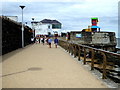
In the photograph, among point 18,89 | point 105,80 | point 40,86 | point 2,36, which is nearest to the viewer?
point 18,89

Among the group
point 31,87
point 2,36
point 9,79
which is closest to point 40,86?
point 31,87

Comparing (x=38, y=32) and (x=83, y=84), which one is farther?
(x=38, y=32)

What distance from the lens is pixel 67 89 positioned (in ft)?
15.5

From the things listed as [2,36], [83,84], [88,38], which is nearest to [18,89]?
[83,84]

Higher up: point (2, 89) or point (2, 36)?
point (2, 36)

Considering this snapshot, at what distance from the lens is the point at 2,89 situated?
15.4ft

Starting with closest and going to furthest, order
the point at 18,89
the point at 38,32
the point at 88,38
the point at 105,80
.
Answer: the point at 18,89 < the point at 105,80 < the point at 88,38 < the point at 38,32

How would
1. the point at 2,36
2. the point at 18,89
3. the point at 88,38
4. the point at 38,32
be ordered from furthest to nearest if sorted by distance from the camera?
the point at 38,32
the point at 88,38
the point at 2,36
the point at 18,89

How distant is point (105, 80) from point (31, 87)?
7.77ft

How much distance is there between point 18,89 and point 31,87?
37cm

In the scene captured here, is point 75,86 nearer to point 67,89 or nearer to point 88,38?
point 67,89

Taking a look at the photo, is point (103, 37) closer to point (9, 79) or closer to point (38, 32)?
point (9, 79)

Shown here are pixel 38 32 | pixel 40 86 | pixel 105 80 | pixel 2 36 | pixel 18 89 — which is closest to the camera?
pixel 18 89

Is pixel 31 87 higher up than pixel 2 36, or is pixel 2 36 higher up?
pixel 2 36
